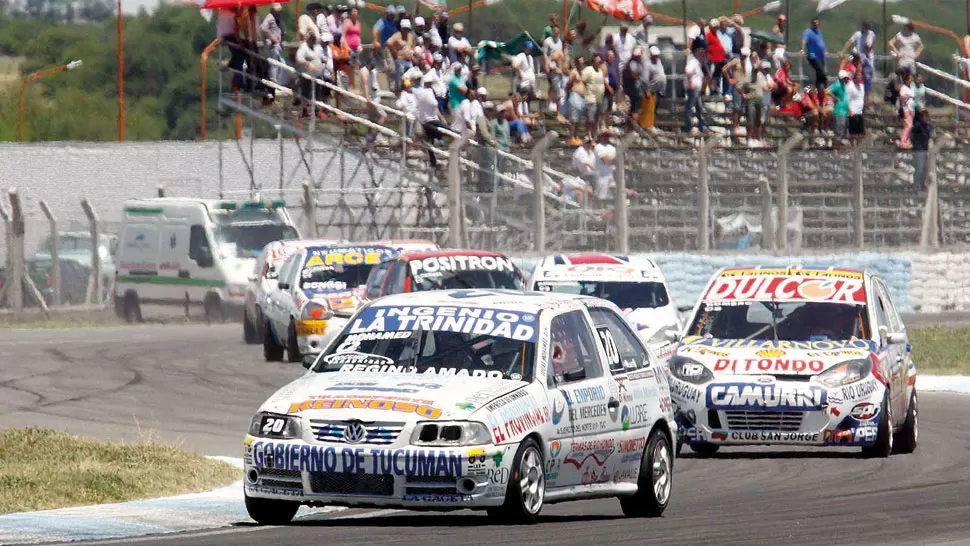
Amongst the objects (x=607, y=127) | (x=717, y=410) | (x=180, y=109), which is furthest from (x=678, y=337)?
(x=180, y=109)

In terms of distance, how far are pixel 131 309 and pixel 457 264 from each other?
35.3ft

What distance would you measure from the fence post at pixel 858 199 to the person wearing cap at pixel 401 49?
25.0ft

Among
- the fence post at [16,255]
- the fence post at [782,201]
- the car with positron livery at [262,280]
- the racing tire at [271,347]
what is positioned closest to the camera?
the racing tire at [271,347]

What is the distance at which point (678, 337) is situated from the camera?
1555cm

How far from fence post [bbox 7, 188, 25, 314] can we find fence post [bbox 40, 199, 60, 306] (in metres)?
0.50

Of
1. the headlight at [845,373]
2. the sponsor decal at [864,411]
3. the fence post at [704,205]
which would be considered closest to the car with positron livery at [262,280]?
the fence post at [704,205]

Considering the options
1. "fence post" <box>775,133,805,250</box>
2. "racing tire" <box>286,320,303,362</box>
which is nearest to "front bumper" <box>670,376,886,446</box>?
"racing tire" <box>286,320,303,362</box>

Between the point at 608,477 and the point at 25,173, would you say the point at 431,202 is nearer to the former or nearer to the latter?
the point at 25,173

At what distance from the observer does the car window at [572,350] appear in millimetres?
10750

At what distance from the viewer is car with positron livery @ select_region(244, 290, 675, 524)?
9688 millimetres

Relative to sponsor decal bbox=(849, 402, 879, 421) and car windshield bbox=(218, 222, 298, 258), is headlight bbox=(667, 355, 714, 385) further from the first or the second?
car windshield bbox=(218, 222, 298, 258)

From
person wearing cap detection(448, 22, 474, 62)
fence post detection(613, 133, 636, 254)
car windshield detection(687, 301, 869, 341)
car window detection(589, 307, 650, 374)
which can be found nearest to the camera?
car window detection(589, 307, 650, 374)

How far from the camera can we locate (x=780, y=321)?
1566 centimetres

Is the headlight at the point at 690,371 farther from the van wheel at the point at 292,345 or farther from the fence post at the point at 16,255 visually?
the fence post at the point at 16,255
